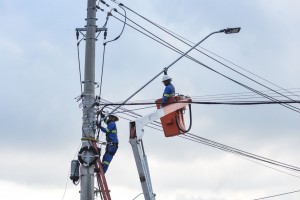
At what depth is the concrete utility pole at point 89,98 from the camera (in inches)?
781

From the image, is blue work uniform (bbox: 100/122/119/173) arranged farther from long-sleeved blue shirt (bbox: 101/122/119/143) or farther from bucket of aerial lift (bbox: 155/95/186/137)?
bucket of aerial lift (bbox: 155/95/186/137)

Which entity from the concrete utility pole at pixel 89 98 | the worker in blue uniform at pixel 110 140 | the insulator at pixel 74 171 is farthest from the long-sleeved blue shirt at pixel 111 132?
the insulator at pixel 74 171

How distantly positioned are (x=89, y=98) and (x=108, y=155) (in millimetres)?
2323

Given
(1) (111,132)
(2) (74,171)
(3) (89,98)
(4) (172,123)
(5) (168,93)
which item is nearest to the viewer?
(2) (74,171)

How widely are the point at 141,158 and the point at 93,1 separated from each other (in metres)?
4.77

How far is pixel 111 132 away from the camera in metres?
22.6

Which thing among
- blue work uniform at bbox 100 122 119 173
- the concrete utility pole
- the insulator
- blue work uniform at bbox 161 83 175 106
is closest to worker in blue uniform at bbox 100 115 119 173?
blue work uniform at bbox 100 122 119 173

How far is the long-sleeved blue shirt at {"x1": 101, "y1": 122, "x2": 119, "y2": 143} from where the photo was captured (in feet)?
73.5

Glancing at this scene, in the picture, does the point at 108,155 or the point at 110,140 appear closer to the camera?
the point at 108,155

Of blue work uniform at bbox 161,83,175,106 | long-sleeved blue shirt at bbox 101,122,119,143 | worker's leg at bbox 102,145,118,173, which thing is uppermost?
blue work uniform at bbox 161,83,175,106

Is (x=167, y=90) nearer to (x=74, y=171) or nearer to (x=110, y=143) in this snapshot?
(x=110, y=143)

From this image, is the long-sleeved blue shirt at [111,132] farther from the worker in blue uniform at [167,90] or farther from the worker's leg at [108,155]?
the worker in blue uniform at [167,90]

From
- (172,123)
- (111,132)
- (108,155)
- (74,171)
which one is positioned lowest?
(74,171)

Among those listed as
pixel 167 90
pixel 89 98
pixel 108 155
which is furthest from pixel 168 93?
pixel 108 155
